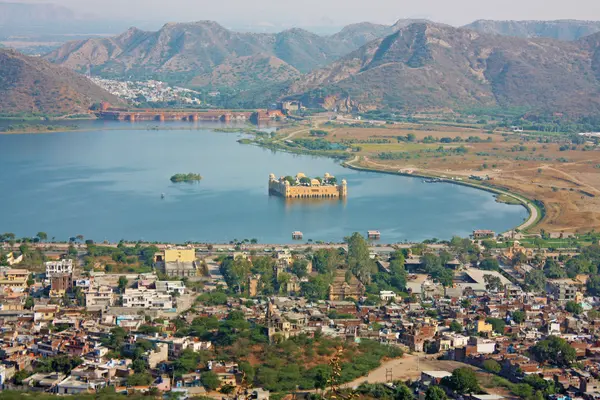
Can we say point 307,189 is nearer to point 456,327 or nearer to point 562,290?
point 562,290

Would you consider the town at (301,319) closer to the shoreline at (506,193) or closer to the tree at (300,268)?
the tree at (300,268)

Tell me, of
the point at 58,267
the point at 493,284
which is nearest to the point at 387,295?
the point at 493,284

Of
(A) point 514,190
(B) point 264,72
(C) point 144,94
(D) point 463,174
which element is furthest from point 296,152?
(B) point 264,72

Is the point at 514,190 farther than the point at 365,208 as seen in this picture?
Yes

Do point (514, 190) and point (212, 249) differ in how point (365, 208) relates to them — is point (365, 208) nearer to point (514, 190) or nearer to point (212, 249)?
point (514, 190)

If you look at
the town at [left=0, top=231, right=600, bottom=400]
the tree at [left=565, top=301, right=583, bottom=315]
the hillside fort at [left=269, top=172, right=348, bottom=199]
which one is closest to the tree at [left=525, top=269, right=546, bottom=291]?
the town at [left=0, top=231, right=600, bottom=400]

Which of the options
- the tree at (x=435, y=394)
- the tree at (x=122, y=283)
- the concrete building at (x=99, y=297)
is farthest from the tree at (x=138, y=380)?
the tree at (x=122, y=283)
